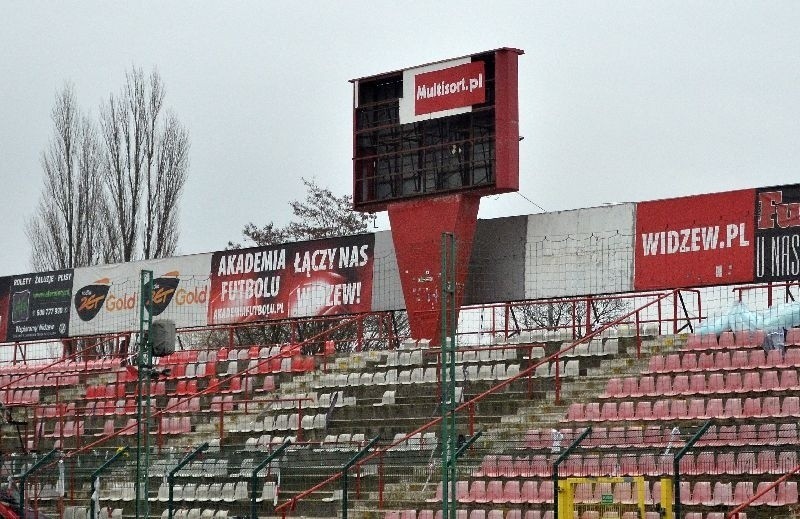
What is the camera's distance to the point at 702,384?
83.4 ft

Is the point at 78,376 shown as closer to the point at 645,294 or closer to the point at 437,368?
the point at 437,368

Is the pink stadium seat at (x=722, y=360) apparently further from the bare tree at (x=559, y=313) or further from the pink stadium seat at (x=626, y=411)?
the bare tree at (x=559, y=313)

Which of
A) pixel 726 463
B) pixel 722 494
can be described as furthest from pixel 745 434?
pixel 722 494

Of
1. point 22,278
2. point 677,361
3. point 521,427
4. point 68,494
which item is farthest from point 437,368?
point 22,278

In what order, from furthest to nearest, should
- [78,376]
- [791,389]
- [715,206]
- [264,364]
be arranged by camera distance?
[78,376], [264,364], [715,206], [791,389]

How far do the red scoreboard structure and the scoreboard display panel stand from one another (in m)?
0.02

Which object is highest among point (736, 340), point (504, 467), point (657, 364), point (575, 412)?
point (736, 340)

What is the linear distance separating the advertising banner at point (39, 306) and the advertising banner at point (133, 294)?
0.41m

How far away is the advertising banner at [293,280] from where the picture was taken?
3488 centimetres

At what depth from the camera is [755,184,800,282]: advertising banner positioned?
91.6 ft

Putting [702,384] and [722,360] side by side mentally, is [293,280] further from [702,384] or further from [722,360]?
[702,384]

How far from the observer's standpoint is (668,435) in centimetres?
2272

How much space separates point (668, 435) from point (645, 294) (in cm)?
752

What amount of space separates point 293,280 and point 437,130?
6485 millimetres
